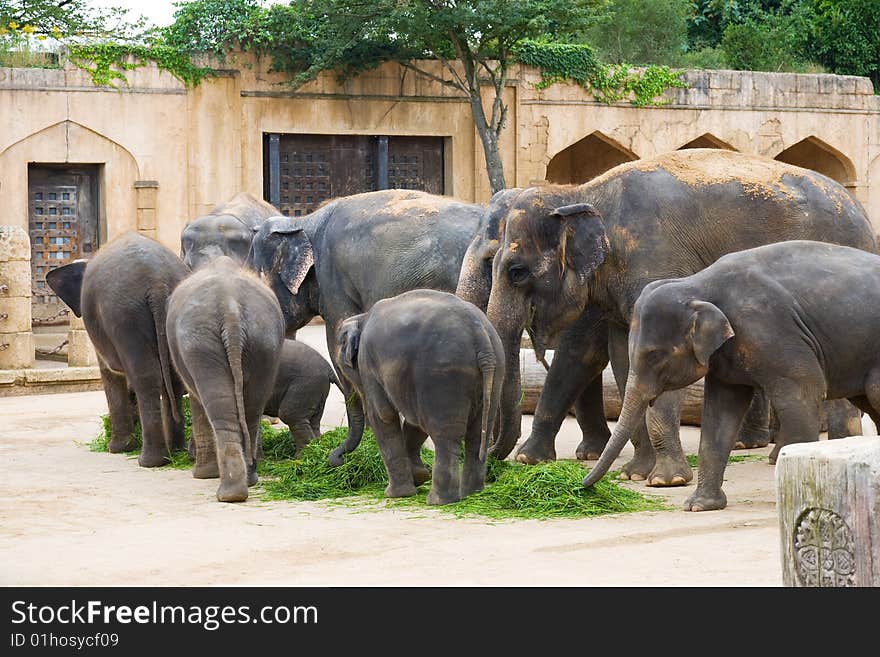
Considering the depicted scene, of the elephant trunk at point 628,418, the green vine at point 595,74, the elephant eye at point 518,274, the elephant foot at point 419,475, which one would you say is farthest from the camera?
the green vine at point 595,74

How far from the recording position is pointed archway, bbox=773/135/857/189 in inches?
1191

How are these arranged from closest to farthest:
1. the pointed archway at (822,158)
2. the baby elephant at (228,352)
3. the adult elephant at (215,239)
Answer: the baby elephant at (228,352)
the adult elephant at (215,239)
the pointed archway at (822,158)

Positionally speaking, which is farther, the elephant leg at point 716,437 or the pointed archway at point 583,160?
the pointed archway at point 583,160

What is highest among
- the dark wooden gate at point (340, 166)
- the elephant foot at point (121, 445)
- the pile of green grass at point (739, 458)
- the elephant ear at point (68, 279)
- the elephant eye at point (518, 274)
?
the dark wooden gate at point (340, 166)

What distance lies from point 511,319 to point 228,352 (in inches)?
65.8

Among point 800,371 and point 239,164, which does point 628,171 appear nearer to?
point 800,371

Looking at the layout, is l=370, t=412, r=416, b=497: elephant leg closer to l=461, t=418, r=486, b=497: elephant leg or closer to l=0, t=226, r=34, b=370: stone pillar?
l=461, t=418, r=486, b=497: elephant leg

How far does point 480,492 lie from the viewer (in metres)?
8.25

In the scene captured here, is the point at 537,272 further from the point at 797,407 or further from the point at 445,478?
the point at 797,407

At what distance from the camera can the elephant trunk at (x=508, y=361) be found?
29.2ft

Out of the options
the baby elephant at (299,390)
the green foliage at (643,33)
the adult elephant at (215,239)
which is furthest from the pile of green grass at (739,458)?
the green foliage at (643,33)

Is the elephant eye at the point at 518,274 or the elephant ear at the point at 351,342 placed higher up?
the elephant eye at the point at 518,274

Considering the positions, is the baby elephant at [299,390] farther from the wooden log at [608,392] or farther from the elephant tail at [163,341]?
the wooden log at [608,392]

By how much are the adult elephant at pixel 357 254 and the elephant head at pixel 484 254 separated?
1.58ft
